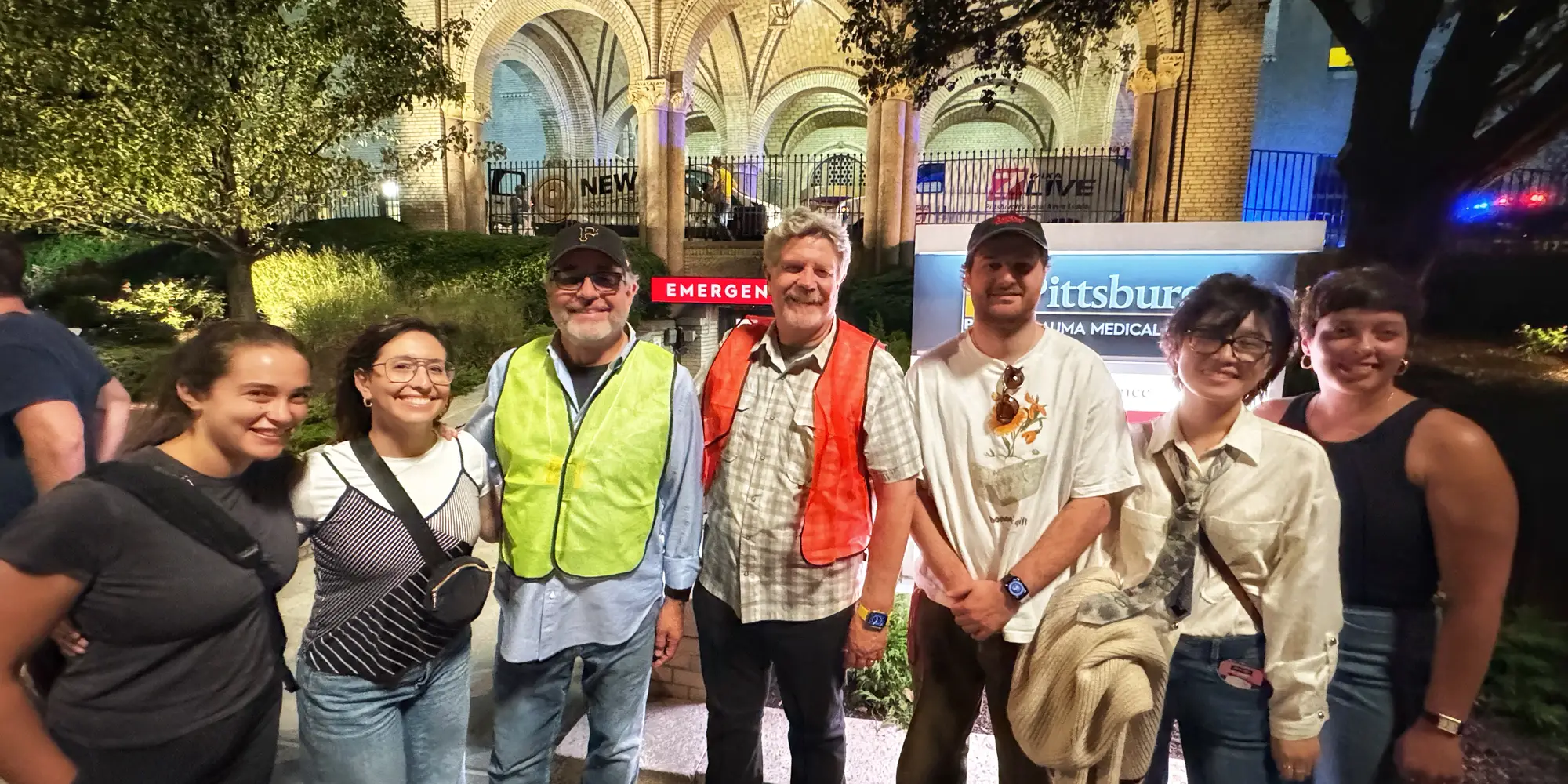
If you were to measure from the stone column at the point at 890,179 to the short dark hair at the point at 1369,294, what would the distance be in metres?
4.31

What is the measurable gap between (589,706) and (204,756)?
0.93 metres

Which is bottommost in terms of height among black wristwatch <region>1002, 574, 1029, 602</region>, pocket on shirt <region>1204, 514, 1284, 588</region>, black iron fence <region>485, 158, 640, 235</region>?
black wristwatch <region>1002, 574, 1029, 602</region>

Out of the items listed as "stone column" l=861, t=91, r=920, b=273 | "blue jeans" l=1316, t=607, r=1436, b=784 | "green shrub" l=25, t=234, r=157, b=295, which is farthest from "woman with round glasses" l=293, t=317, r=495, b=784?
"green shrub" l=25, t=234, r=157, b=295

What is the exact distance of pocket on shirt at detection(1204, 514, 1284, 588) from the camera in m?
1.65

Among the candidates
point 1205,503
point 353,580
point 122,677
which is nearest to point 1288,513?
point 1205,503

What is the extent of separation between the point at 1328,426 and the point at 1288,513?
39cm

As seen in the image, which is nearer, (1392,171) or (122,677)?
(122,677)

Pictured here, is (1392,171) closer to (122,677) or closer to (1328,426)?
(1328,426)

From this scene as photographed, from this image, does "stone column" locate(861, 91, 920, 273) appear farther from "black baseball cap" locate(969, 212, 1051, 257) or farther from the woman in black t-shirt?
the woman in black t-shirt

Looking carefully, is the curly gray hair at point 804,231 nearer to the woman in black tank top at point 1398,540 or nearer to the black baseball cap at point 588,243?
the black baseball cap at point 588,243

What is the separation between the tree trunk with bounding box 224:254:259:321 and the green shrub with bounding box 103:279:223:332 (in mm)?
208

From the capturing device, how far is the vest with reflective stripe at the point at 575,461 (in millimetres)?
1858

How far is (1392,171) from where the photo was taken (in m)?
2.68

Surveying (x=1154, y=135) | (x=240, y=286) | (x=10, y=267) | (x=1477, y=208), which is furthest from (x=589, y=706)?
(x=240, y=286)
